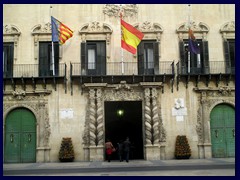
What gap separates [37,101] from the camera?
76.1ft

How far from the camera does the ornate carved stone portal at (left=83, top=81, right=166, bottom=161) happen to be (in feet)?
73.7

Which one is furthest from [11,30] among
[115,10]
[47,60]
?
[115,10]

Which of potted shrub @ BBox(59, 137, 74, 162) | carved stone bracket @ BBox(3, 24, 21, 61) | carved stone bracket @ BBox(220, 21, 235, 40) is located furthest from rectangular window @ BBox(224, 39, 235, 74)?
carved stone bracket @ BBox(3, 24, 21, 61)

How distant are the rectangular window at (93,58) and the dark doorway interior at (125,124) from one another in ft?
13.3

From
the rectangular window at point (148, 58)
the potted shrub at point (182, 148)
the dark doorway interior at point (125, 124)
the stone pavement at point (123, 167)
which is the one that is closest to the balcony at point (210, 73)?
the rectangular window at point (148, 58)

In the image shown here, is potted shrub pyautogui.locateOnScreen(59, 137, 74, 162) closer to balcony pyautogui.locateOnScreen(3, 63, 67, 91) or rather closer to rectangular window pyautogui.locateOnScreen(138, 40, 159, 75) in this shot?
balcony pyautogui.locateOnScreen(3, 63, 67, 91)

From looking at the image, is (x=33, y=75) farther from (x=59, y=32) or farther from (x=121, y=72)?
(x=121, y=72)

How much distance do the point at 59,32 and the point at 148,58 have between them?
6.39 meters

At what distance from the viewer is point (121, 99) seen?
23234 millimetres

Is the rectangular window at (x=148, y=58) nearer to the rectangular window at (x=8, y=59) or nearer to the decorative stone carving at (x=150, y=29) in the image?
the decorative stone carving at (x=150, y=29)

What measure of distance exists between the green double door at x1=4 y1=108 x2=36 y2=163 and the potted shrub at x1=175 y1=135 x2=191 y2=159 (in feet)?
31.4

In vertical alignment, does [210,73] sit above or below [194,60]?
below

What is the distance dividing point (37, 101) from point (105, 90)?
15.4 feet

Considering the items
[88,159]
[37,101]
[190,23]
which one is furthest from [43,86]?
[190,23]
